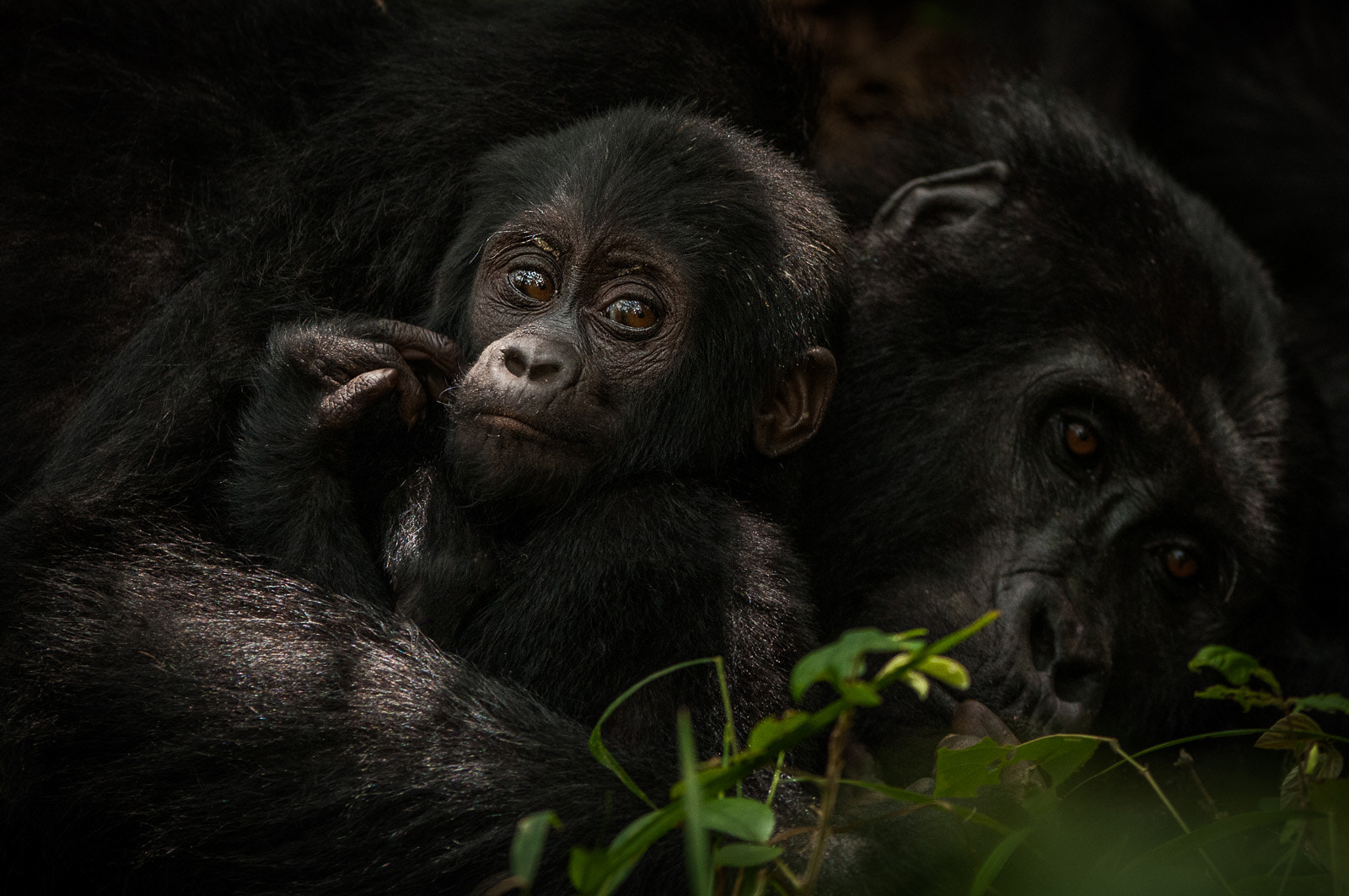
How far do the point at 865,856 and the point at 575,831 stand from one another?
567 mm

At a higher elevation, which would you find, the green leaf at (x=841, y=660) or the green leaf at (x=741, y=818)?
the green leaf at (x=841, y=660)

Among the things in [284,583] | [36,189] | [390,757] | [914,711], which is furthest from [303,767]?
[36,189]

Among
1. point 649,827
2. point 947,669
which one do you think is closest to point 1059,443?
point 947,669

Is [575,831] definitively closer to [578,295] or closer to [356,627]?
[356,627]

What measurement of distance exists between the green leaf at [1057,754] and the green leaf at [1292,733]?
1.78ft

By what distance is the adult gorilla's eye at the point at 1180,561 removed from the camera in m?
3.79

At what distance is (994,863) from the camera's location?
7.83 feet

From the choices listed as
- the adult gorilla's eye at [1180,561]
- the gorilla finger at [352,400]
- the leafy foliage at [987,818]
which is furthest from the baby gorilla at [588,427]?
the adult gorilla's eye at [1180,561]

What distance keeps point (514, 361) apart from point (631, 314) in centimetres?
33

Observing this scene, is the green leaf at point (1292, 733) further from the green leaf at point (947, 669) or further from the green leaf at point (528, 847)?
the green leaf at point (528, 847)

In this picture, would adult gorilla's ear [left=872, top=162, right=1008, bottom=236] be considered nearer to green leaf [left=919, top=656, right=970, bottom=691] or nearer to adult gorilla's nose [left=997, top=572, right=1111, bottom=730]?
adult gorilla's nose [left=997, top=572, right=1111, bottom=730]

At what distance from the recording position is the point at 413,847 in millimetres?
2717

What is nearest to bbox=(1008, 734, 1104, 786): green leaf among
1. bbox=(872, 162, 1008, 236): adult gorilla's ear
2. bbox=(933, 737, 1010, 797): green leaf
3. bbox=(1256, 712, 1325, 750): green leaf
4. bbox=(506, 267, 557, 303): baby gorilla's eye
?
bbox=(933, 737, 1010, 797): green leaf

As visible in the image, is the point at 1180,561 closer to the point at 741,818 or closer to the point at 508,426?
the point at 508,426
